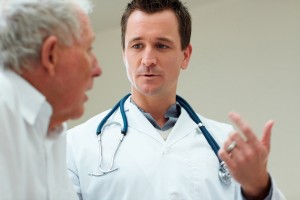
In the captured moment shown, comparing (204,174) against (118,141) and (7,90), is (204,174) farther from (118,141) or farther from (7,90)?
(7,90)

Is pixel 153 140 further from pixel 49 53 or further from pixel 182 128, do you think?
pixel 49 53

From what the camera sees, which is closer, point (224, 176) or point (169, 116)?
point (224, 176)

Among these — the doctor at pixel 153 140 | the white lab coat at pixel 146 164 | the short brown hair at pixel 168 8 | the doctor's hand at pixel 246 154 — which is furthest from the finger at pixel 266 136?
the short brown hair at pixel 168 8

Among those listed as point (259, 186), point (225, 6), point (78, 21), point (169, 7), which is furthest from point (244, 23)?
point (78, 21)

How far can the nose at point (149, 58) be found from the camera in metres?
1.56

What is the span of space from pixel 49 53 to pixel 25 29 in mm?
75

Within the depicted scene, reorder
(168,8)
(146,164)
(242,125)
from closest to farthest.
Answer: (242,125), (146,164), (168,8)

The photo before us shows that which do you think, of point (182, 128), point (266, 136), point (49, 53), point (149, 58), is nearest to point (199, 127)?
point (182, 128)

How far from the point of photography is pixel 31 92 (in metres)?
1.00

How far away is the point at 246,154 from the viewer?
3.71 feet

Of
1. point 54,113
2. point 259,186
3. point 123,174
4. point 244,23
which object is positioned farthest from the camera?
point 244,23

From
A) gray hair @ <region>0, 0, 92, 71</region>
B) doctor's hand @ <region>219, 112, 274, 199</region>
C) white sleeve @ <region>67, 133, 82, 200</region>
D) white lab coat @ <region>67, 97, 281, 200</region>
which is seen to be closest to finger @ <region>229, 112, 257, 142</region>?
doctor's hand @ <region>219, 112, 274, 199</region>

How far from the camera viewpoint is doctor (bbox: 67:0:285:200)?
1437mm

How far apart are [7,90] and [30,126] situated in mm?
101
